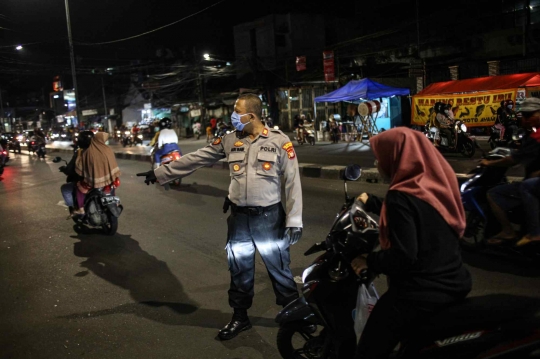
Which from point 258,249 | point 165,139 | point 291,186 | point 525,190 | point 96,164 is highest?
point 165,139

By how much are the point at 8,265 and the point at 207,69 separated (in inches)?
1087

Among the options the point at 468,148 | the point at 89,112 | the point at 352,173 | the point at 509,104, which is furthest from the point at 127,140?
the point at 352,173

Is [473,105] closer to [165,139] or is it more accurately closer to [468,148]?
[468,148]

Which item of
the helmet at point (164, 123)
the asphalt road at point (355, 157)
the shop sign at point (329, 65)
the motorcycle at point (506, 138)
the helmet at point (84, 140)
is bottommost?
the asphalt road at point (355, 157)

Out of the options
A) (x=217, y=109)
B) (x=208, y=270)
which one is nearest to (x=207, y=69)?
(x=217, y=109)

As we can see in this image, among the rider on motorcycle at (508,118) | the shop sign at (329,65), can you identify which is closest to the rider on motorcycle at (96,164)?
the rider on motorcycle at (508,118)

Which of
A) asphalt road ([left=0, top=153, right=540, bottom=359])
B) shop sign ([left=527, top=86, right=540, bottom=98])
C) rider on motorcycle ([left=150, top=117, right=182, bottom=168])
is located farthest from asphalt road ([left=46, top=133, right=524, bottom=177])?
rider on motorcycle ([left=150, top=117, right=182, bottom=168])

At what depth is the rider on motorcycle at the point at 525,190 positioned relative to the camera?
14.3 ft

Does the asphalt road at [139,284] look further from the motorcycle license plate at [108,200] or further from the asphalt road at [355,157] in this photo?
the asphalt road at [355,157]

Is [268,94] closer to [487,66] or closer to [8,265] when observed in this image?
[487,66]

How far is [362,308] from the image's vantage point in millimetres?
2469

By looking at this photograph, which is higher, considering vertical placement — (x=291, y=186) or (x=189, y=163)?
(x=189, y=163)

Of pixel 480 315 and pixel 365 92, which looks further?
pixel 365 92

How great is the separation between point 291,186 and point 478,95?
14.0 m
